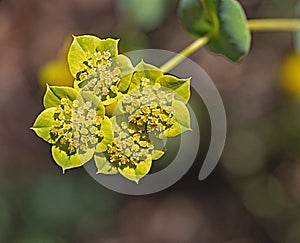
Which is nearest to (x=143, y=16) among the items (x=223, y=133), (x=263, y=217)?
(x=223, y=133)

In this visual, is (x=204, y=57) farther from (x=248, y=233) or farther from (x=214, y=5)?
(x=214, y=5)

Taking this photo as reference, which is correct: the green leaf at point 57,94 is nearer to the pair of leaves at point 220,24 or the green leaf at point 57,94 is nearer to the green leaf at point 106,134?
the green leaf at point 106,134

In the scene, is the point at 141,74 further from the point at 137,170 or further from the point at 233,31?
the point at 233,31

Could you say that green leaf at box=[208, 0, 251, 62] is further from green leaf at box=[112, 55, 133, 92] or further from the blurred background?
the blurred background

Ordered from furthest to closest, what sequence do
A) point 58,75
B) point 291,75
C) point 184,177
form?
point 184,177 < point 291,75 < point 58,75

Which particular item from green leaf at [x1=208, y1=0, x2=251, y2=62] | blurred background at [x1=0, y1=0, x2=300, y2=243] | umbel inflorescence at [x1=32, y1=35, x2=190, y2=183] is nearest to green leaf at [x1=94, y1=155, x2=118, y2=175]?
umbel inflorescence at [x1=32, y1=35, x2=190, y2=183]

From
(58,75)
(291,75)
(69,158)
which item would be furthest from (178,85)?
(291,75)

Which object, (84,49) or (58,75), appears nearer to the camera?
(84,49)

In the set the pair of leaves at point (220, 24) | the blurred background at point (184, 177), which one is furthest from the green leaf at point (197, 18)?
the blurred background at point (184, 177)
